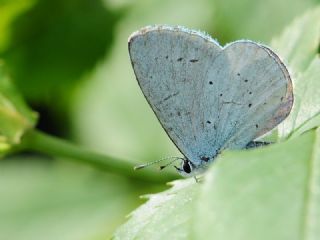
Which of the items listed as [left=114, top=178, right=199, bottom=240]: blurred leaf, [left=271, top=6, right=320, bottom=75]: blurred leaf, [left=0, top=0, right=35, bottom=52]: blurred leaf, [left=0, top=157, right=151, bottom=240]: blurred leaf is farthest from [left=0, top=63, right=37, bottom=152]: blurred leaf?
[left=0, top=157, right=151, bottom=240]: blurred leaf

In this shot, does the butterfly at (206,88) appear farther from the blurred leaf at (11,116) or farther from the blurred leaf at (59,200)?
the blurred leaf at (59,200)

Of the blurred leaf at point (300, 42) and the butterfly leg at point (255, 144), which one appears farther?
the blurred leaf at point (300, 42)

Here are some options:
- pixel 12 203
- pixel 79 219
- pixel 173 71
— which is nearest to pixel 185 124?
pixel 173 71

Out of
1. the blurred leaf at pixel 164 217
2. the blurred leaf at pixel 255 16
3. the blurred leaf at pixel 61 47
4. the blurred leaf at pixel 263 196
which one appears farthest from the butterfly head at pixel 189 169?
the blurred leaf at pixel 61 47

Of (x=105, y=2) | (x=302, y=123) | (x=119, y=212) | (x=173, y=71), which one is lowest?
(x=119, y=212)

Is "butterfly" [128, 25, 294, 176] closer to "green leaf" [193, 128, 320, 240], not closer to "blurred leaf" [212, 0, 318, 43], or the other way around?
"green leaf" [193, 128, 320, 240]

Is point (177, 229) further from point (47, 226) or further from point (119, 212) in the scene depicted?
point (47, 226)

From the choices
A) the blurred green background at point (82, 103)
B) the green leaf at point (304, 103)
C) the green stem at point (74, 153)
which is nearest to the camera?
the green leaf at point (304, 103)
